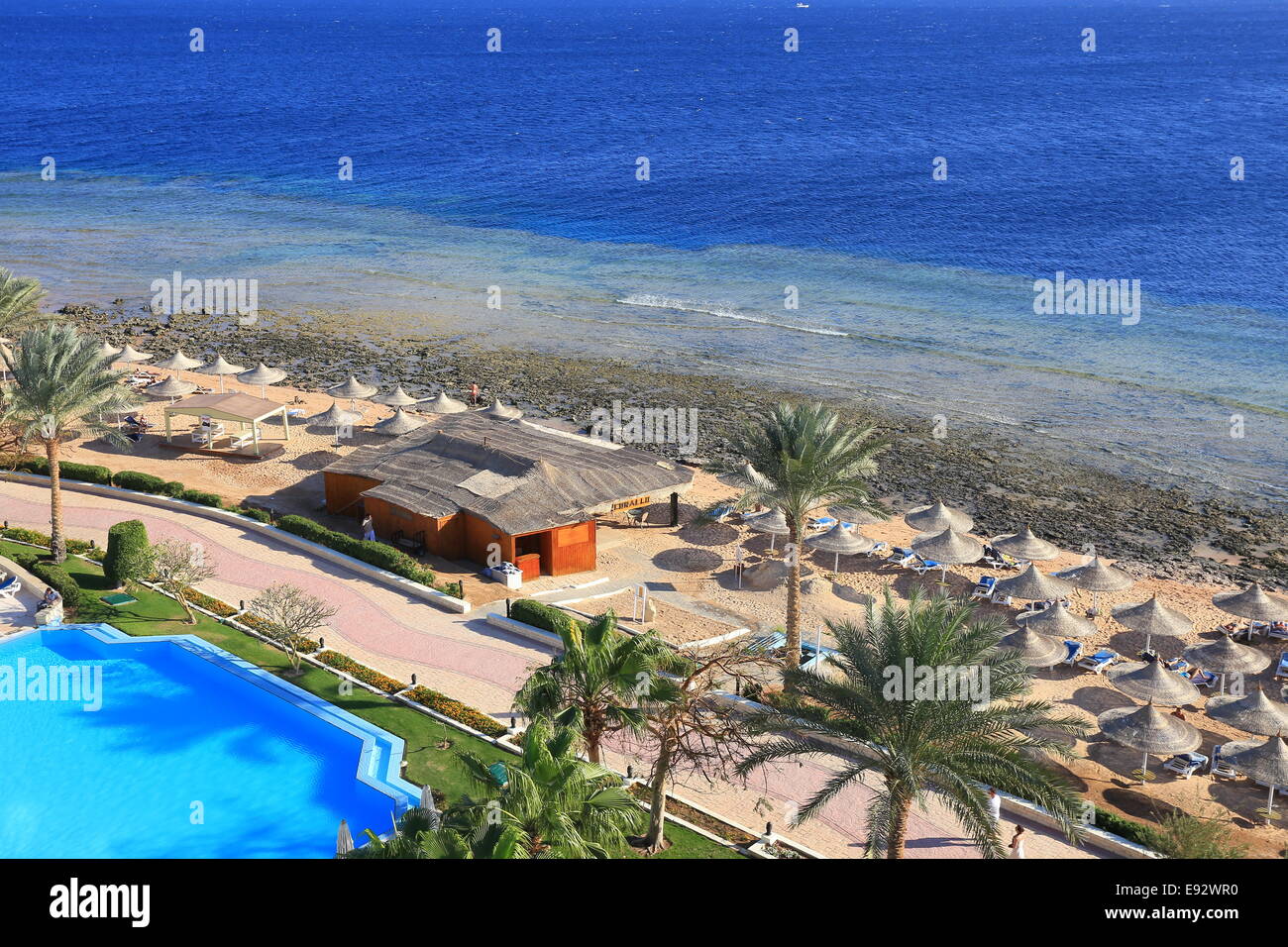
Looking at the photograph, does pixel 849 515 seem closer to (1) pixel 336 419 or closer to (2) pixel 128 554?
(1) pixel 336 419

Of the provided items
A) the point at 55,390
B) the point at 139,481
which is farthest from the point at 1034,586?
the point at 139,481

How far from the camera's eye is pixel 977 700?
63.9 feet

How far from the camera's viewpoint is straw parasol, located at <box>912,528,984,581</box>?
37.0 meters

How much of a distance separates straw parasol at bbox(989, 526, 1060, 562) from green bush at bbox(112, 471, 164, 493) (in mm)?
28280

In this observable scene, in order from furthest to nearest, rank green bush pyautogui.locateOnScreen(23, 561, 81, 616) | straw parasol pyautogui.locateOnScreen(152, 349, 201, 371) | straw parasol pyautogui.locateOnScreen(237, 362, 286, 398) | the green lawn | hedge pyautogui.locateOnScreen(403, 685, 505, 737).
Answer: straw parasol pyautogui.locateOnScreen(152, 349, 201, 371) → straw parasol pyautogui.locateOnScreen(237, 362, 286, 398) → green bush pyautogui.locateOnScreen(23, 561, 81, 616) → hedge pyautogui.locateOnScreen(403, 685, 505, 737) → the green lawn

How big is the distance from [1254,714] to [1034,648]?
5.38 m

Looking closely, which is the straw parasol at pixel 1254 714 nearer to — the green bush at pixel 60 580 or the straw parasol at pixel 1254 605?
the straw parasol at pixel 1254 605

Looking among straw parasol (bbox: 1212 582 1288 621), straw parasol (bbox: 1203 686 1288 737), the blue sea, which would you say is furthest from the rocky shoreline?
straw parasol (bbox: 1203 686 1288 737)

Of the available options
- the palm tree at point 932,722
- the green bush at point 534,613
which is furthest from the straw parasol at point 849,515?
the palm tree at point 932,722

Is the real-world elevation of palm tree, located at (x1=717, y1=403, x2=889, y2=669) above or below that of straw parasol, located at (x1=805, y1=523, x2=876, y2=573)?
above

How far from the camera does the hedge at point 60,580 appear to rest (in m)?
32.7

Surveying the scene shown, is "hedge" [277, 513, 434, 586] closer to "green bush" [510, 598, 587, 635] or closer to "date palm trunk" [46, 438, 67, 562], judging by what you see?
"green bush" [510, 598, 587, 635]

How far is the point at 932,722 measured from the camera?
1912 centimetres

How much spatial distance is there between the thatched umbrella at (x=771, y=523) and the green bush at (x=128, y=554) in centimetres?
1856
